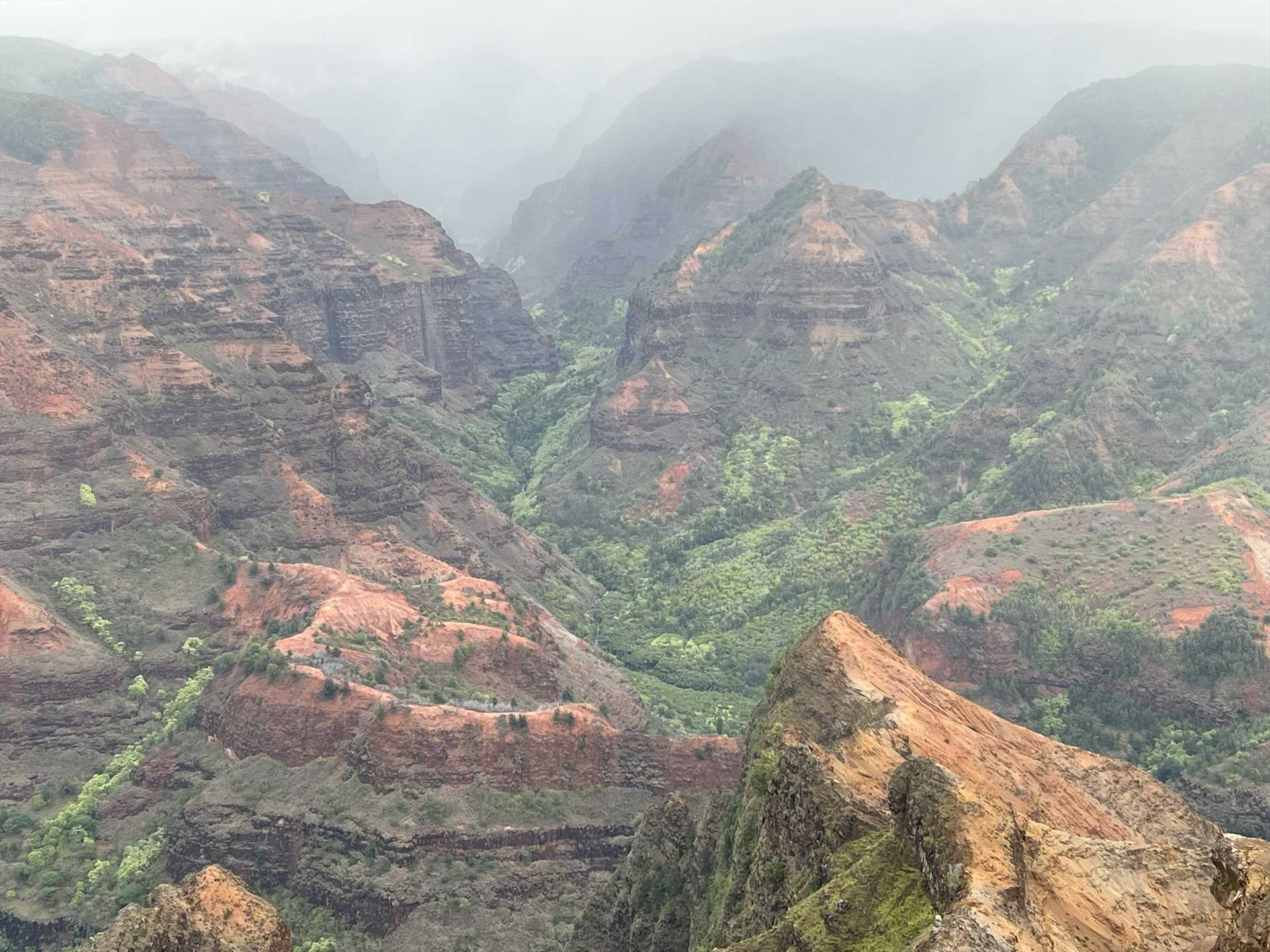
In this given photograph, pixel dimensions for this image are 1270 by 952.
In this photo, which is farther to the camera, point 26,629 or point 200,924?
point 26,629

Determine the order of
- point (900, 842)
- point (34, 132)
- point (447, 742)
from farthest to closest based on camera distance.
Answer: point (34, 132), point (447, 742), point (900, 842)

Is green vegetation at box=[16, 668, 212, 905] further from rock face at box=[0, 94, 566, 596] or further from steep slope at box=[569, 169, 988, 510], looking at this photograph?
steep slope at box=[569, 169, 988, 510]

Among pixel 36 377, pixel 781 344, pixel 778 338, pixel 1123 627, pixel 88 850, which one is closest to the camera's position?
pixel 88 850

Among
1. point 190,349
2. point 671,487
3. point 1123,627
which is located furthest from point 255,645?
point 671,487

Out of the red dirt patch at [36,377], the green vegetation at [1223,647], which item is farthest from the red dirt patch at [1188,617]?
the red dirt patch at [36,377]

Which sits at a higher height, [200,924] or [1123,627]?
[1123,627]

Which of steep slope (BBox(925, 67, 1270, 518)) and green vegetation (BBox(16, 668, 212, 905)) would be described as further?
steep slope (BBox(925, 67, 1270, 518))

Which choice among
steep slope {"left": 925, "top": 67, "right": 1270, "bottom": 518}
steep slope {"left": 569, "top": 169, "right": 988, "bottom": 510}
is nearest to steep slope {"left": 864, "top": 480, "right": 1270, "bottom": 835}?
steep slope {"left": 925, "top": 67, "right": 1270, "bottom": 518}

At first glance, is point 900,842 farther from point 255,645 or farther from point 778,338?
point 778,338
